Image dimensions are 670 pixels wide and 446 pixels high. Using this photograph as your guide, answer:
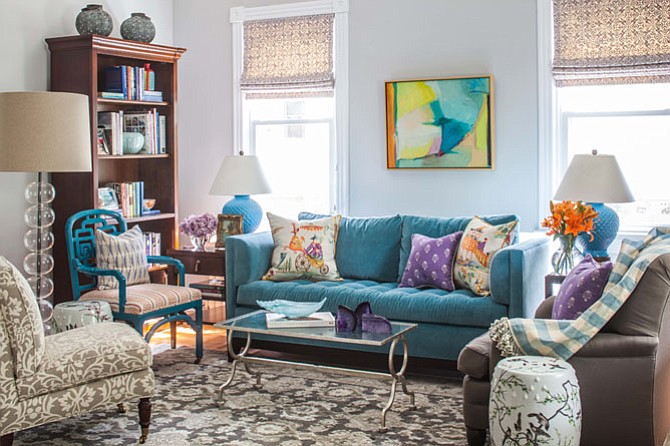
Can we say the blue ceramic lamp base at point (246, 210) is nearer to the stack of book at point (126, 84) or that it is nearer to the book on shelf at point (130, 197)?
the book on shelf at point (130, 197)

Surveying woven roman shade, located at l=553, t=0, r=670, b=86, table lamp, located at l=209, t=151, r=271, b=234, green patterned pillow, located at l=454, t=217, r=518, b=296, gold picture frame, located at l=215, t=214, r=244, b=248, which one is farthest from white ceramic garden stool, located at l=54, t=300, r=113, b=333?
woven roman shade, located at l=553, t=0, r=670, b=86

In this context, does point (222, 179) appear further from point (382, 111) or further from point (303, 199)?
point (382, 111)

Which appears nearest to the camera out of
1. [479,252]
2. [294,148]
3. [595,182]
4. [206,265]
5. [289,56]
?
[595,182]

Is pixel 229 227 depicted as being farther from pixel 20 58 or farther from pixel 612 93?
pixel 612 93

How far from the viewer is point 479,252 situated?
4.92 m

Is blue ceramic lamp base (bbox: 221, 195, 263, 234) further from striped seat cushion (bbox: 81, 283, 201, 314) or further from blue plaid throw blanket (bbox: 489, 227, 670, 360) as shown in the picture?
blue plaid throw blanket (bbox: 489, 227, 670, 360)

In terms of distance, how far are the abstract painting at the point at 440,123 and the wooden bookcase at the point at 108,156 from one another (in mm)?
1686

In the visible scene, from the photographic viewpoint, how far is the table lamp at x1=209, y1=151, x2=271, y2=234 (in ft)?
19.7

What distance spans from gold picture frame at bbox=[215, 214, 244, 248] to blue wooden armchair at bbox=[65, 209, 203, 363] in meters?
0.47

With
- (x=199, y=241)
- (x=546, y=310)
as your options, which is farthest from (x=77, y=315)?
(x=546, y=310)

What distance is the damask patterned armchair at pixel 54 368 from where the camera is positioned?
341cm

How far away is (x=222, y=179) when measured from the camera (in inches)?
237

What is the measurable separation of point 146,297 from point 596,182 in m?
2.70

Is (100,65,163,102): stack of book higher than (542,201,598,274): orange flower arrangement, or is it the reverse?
(100,65,163,102): stack of book
